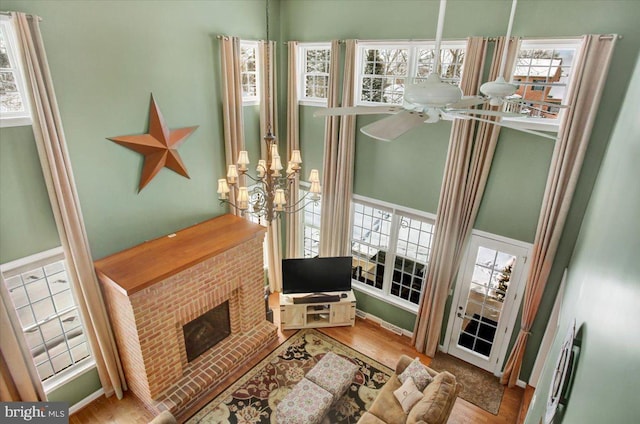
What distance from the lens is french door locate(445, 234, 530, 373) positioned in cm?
Result: 500

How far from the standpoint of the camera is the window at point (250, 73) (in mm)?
5859

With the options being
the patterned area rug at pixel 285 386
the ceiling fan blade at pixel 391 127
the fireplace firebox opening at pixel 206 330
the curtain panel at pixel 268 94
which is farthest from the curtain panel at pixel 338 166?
the ceiling fan blade at pixel 391 127

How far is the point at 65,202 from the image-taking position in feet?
13.2

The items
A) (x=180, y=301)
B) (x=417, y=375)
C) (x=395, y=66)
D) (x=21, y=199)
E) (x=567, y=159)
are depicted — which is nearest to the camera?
(x=21, y=199)

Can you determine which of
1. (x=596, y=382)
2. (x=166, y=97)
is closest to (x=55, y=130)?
(x=166, y=97)

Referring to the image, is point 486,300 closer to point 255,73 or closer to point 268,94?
point 268,94

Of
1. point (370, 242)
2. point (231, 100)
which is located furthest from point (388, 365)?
point (231, 100)

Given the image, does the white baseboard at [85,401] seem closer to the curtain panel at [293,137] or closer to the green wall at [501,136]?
the curtain panel at [293,137]

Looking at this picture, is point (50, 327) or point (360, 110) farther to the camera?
point (50, 327)

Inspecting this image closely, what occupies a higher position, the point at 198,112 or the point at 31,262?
the point at 198,112

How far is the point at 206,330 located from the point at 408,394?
3.02 meters

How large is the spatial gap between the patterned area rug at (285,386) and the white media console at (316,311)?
24cm

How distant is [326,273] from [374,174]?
1873 millimetres

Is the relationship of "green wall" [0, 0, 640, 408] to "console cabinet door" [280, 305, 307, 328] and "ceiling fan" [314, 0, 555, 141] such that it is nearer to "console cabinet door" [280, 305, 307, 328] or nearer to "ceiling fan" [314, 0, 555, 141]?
"console cabinet door" [280, 305, 307, 328]
